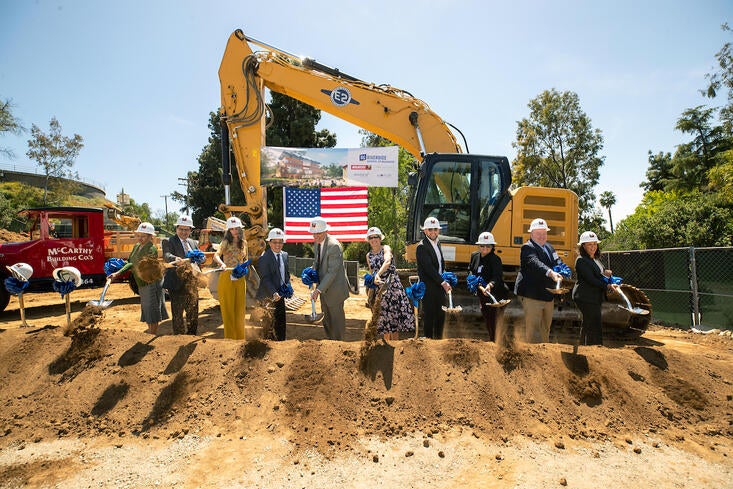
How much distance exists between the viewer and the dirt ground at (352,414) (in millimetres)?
2883

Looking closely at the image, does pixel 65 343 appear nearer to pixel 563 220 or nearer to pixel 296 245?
pixel 563 220

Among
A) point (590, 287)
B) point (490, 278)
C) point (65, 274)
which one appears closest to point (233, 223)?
point (65, 274)

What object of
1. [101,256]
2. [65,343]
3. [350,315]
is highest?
[101,256]

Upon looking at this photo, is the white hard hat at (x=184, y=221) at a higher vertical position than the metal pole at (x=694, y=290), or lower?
higher

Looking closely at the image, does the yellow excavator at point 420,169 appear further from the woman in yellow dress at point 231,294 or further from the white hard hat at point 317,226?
the woman in yellow dress at point 231,294

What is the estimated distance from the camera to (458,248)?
23.2 feet

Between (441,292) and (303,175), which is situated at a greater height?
(303,175)

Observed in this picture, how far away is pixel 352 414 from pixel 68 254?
9378 mm

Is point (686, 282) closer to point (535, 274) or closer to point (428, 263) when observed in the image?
point (535, 274)

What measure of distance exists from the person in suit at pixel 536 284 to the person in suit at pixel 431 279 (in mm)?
971

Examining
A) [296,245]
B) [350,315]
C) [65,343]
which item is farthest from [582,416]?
[296,245]

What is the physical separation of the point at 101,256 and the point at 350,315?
6.34m

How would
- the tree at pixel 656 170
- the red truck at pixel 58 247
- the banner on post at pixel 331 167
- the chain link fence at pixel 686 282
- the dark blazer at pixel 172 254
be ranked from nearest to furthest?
the dark blazer at pixel 172 254 < the chain link fence at pixel 686 282 < the red truck at pixel 58 247 < the banner on post at pixel 331 167 < the tree at pixel 656 170

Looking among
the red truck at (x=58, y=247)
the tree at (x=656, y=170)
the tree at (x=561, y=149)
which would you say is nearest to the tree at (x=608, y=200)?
the tree at (x=656, y=170)
